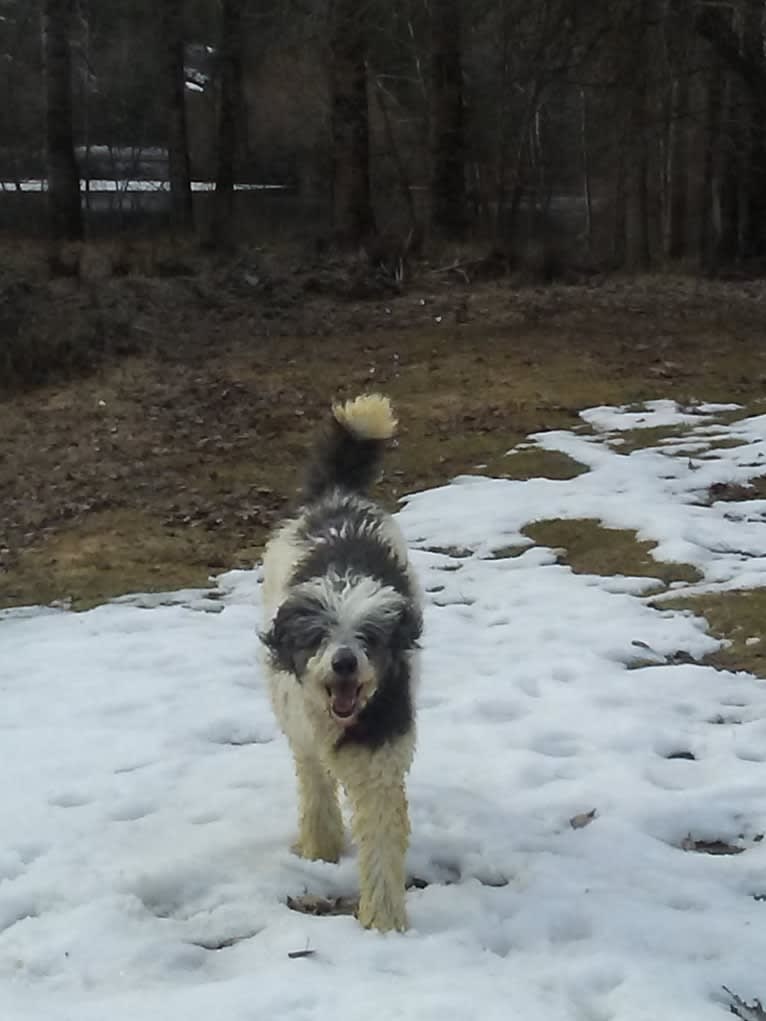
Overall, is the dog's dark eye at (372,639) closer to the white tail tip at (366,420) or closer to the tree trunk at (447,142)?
the white tail tip at (366,420)

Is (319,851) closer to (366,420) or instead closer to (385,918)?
(385,918)

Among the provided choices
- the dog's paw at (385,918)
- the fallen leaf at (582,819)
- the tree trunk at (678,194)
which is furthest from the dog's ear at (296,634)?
the tree trunk at (678,194)

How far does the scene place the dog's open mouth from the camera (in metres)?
3.41

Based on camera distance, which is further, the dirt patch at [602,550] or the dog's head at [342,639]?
the dirt patch at [602,550]

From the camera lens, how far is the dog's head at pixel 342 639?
3.38 m

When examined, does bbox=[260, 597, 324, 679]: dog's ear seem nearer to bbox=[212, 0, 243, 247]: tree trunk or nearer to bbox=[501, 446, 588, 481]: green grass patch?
bbox=[501, 446, 588, 481]: green grass patch

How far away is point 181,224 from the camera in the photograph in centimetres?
2278

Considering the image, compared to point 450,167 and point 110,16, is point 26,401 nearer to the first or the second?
point 450,167

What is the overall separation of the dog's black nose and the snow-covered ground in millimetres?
814

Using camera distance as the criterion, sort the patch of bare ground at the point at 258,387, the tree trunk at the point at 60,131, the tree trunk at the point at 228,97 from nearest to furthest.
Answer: the patch of bare ground at the point at 258,387 → the tree trunk at the point at 60,131 → the tree trunk at the point at 228,97

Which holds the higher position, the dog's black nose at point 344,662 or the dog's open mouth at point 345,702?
the dog's black nose at point 344,662

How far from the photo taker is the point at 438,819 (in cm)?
441

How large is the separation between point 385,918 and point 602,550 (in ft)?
13.3

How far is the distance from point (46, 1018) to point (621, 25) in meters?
13.5
